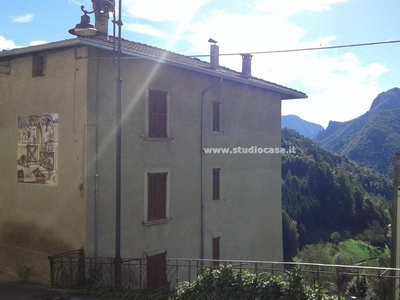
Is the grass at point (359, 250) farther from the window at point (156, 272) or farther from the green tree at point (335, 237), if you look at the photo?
the window at point (156, 272)

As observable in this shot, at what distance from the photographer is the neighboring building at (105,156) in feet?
37.3

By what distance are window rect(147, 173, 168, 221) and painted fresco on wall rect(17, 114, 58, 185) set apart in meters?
2.81

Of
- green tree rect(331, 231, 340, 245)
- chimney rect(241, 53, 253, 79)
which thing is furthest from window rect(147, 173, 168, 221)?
green tree rect(331, 231, 340, 245)

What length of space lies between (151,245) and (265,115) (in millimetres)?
8158

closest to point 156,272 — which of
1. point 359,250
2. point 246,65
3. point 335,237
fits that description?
point 246,65

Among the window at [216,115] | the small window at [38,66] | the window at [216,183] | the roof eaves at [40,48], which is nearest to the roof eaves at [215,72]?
the roof eaves at [40,48]

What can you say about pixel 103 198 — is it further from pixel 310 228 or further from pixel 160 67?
pixel 310 228

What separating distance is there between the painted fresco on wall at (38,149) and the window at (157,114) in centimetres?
279

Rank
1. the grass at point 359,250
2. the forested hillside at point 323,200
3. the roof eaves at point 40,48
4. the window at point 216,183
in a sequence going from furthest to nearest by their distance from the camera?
the forested hillside at point 323,200, the grass at point 359,250, the window at point 216,183, the roof eaves at point 40,48

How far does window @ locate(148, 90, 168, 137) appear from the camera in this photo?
13.1 metres

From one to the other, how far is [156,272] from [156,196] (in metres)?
2.31

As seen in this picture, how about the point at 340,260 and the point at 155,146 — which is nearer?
the point at 155,146

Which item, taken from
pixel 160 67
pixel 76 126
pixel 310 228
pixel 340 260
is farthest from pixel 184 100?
pixel 310 228

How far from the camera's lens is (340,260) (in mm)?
60438
